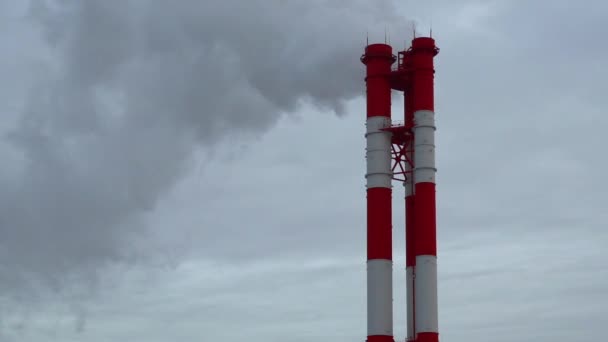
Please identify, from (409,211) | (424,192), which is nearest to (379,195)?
(409,211)

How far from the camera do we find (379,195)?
103938mm

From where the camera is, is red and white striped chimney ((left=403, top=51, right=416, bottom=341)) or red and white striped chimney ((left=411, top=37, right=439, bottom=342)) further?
red and white striped chimney ((left=403, top=51, right=416, bottom=341))

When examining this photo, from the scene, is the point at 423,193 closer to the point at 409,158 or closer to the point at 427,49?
the point at 409,158

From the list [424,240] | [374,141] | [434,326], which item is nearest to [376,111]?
[374,141]

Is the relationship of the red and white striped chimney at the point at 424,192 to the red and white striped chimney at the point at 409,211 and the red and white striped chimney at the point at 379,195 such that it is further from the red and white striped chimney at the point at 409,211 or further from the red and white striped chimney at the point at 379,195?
the red and white striped chimney at the point at 379,195

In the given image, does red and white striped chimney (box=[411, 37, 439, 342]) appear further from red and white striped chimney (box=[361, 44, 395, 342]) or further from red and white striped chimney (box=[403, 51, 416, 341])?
red and white striped chimney (box=[361, 44, 395, 342])

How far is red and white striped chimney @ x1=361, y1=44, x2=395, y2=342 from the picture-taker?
102062 millimetres

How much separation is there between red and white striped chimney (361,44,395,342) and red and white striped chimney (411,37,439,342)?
2517 mm

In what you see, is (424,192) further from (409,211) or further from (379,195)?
(379,195)

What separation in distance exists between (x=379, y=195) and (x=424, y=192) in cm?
415

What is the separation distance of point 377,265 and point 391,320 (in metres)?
4.90

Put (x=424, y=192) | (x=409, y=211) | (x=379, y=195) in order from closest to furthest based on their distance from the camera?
(x=424, y=192), (x=379, y=195), (x=409, y=211)

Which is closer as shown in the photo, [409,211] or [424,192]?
[424,192]

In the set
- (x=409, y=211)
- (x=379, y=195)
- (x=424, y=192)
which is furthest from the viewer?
(x=409, y=211)
